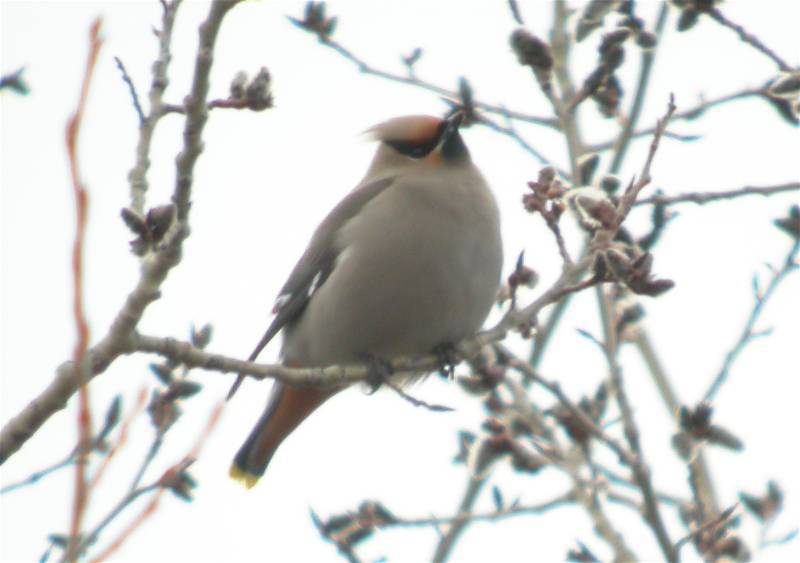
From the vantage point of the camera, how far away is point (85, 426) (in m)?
1.33

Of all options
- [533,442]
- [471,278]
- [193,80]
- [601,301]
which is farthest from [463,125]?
[193,80]

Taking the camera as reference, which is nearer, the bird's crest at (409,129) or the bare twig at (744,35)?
the bare twig at (744,35)

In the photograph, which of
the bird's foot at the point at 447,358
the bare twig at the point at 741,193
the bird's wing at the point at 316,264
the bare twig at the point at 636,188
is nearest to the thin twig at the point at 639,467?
the bare twig at the point at 636,188

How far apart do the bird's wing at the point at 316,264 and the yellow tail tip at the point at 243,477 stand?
0.65 meters

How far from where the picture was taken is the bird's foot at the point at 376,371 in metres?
4.35

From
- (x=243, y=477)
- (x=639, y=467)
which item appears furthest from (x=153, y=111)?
(x=243, y=477)

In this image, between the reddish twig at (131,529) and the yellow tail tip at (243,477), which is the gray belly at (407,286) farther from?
the reddish twig at (131,529)

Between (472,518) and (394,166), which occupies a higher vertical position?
(394,166)

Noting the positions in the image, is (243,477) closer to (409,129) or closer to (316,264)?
(316,264)

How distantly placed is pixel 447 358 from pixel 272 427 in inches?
38.3

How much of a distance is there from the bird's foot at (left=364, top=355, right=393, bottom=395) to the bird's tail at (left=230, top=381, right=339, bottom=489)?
1.21 ft

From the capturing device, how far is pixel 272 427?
5.52 meters

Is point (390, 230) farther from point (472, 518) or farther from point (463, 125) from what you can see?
point (472, 518)

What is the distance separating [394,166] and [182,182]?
324 cm
